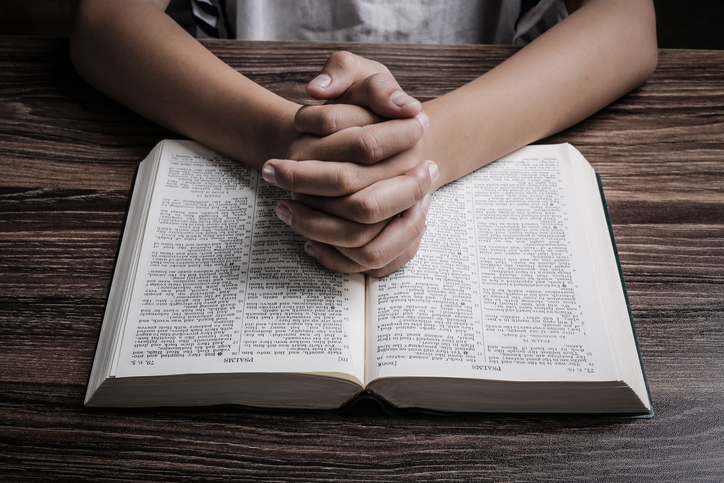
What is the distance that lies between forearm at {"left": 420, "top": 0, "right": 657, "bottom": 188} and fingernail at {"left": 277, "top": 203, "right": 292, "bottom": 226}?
16cm

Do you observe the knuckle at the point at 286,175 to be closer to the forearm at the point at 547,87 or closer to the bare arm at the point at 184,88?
the bare arm at the point at 184,88

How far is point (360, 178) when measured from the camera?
493 millimetres

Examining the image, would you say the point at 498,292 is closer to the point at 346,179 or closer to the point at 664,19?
the point at 346,179

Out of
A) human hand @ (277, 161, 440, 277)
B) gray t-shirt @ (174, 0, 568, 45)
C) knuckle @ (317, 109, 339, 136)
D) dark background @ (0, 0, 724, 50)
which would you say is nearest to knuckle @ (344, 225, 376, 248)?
human hand @ (277, 161, 440, 277)

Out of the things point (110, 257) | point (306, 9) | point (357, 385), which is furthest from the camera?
point (306, 9)

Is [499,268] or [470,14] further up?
[470,14]

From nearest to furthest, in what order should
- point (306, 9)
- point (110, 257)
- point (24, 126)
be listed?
point (110, 257) → point (24, 126) → point (306, 9)

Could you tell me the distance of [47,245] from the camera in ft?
1.83

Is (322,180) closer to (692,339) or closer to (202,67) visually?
(202,67)

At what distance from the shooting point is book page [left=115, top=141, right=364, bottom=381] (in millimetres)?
443

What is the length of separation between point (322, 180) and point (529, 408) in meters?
0.27

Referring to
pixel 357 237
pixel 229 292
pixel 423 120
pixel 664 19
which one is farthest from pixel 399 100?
pixel 664 19

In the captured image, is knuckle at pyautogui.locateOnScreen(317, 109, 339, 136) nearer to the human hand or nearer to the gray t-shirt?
the human hand

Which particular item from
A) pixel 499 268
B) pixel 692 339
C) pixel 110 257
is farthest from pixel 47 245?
pixel 692 339
